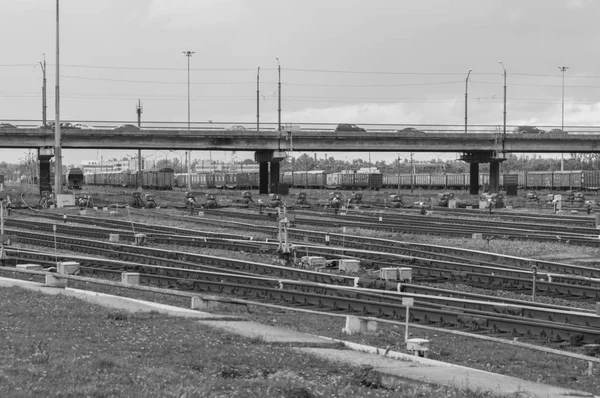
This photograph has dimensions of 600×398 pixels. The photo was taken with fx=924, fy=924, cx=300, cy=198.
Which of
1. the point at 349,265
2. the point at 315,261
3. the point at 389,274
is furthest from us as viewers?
the point at 315,261

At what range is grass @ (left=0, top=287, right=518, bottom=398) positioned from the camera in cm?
1116

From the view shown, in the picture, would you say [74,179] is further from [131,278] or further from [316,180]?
[131,278]

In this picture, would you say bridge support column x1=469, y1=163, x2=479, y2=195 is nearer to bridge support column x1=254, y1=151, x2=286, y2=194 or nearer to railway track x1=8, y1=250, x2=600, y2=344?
bridge support column x1=254, y1=151, x2=286, y2=194

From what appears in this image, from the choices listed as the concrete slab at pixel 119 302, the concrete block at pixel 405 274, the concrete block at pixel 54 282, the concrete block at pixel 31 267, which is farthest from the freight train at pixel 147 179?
the concrete slab at pixel 119 302

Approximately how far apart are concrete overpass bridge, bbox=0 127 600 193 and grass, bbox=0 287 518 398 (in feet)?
240

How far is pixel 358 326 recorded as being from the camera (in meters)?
18.7

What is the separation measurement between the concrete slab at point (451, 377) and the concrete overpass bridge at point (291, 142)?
76.2m

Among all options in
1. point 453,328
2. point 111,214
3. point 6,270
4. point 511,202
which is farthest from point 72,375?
point 511,202

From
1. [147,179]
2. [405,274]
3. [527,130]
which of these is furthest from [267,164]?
[405,274]

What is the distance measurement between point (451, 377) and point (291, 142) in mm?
80832

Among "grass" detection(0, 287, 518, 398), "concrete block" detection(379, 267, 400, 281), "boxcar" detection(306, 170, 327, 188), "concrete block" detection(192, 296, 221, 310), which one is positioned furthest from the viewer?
"boxcar" detection(306, 170, 327, 188)

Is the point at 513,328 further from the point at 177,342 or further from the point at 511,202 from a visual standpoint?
the point at 511,202

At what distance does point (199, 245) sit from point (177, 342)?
25.0m

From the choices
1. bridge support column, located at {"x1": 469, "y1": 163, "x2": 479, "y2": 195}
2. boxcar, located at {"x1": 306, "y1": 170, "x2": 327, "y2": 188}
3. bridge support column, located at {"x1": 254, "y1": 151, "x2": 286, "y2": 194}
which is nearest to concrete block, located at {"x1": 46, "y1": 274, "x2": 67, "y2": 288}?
bridge support column, located at {"x1": 254, "y1": 151, "x2": 286, "y2": 194}
